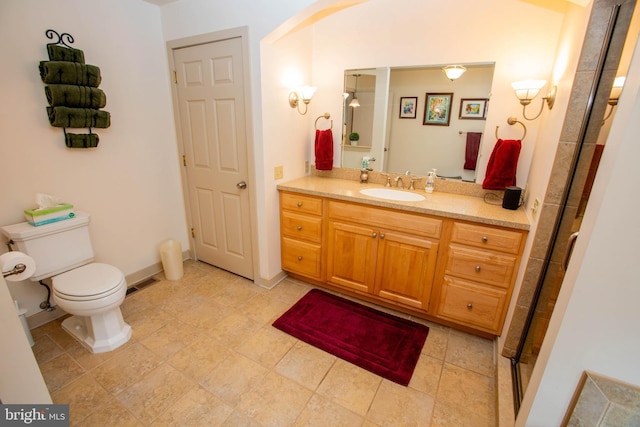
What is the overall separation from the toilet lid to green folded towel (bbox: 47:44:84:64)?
4.47 feet

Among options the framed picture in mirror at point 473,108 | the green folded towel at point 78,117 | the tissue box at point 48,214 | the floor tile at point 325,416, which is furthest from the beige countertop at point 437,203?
the tissue box at point 48,214

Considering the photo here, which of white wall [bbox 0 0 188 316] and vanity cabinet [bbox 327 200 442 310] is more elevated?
white wall [bbox 0 0 188 316]

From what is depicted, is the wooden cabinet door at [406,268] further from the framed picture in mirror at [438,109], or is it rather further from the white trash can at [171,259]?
the white trash can at [171,259]

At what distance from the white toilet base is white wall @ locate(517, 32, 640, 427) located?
7.50 feet

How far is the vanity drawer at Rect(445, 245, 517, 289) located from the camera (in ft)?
→ 5.74

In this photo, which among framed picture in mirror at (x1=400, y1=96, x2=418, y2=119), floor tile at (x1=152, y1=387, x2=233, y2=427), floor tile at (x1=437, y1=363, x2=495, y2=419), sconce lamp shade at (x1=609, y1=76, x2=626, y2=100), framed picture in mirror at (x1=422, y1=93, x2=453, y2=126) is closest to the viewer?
sconce lamp shade at (x1=609, y1=76, x2=626, y2=100)

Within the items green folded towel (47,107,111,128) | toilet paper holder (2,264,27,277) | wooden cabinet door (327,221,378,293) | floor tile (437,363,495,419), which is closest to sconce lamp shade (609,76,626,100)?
wooden cabinet door (327,221,378,293)

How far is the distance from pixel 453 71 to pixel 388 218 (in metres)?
1.17

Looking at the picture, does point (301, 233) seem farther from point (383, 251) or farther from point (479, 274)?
point (479, 274)

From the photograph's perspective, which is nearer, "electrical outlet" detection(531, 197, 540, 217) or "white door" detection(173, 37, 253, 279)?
"electrical outlet" detection(531, 197, 540, 217)

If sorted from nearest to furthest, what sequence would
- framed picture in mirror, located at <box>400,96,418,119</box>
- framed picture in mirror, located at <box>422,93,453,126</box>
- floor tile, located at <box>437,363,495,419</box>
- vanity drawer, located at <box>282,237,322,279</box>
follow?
floor tile, located at <box>437,363,495,419</box>
framed picture in mirror, located at <box>422,93,453,126</box>
framed picture in mirror, located at <box>400,96,418,119</box>
vanity drawer, located at <box>282,237,322,279</box>

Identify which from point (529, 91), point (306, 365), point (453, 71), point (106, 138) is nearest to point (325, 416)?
point (306, 365)

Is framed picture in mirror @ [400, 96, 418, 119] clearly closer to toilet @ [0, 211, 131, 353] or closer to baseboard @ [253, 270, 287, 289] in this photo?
baseboard @ [253, 270, 287, 289]

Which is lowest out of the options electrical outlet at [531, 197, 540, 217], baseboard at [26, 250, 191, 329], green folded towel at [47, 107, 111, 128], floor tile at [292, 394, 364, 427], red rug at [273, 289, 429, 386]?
floor tile at [292, 394, 364, 427]
